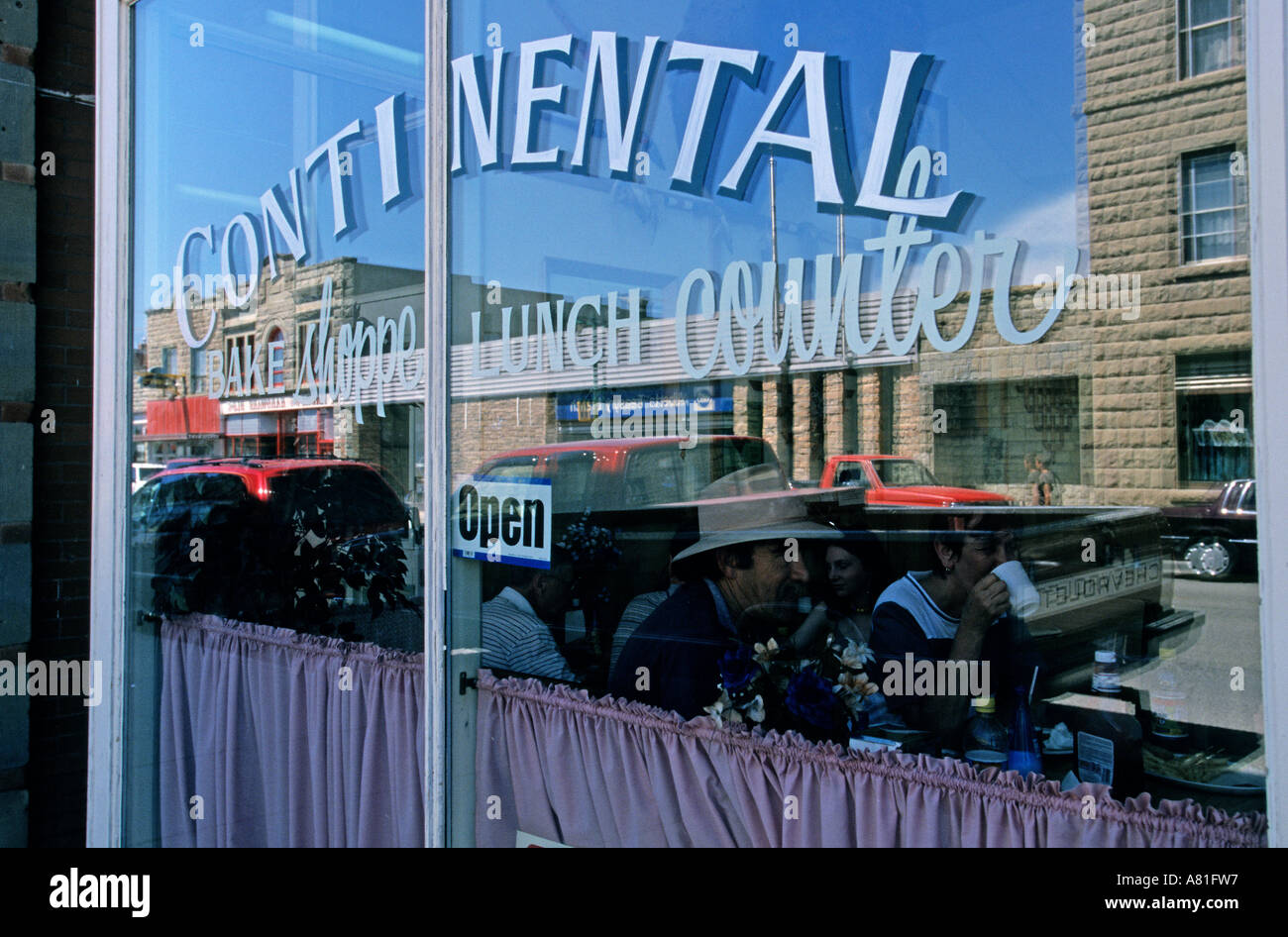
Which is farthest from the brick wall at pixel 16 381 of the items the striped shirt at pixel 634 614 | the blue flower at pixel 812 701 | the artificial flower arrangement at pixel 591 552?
the blue flower at pixel 812 701

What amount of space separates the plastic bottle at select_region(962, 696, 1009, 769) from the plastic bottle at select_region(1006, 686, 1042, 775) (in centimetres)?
2

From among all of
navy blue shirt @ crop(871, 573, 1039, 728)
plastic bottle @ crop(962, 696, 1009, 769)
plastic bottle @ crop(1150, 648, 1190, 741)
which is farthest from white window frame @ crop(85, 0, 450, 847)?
plastic bottle @ crop(1150, 648, 1190, 741)

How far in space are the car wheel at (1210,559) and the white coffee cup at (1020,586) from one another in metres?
0.48

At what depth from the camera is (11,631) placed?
320 cm

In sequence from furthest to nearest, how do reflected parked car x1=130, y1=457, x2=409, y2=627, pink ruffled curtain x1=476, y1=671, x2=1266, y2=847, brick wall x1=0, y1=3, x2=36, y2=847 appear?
1. brick wall x1=0, y1=3, x2=36, y2=847
2. reflected parked car x1=130, y1=457, x2=409, y2=627
3. pink ruffled curtain x1=476, y1=671, x2=1266, y2=847

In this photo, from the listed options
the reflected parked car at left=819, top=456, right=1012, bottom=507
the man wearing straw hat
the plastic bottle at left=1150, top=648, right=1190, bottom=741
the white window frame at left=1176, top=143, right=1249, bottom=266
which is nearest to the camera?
the white window frame at left=1176, top=143, right=1249, bottom=266

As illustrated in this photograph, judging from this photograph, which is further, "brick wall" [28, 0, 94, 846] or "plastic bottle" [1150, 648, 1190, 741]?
"brick wall" [28, 0, 94, 846]

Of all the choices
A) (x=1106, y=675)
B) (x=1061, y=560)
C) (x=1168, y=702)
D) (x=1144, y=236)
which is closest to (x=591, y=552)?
(x=1061, y=560)

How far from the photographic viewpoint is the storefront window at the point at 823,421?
2199mm

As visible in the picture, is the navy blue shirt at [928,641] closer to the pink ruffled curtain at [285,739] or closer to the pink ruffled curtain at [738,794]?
the pink ruffled curtain at [738,794]

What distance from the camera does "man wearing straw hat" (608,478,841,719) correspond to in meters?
2.52

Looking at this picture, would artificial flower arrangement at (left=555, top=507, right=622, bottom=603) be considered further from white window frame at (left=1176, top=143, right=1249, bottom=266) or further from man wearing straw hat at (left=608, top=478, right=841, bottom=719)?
white window frame at (left=1176, top=143, right=1249, bottom=266)

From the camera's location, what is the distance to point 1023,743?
2.20 m
